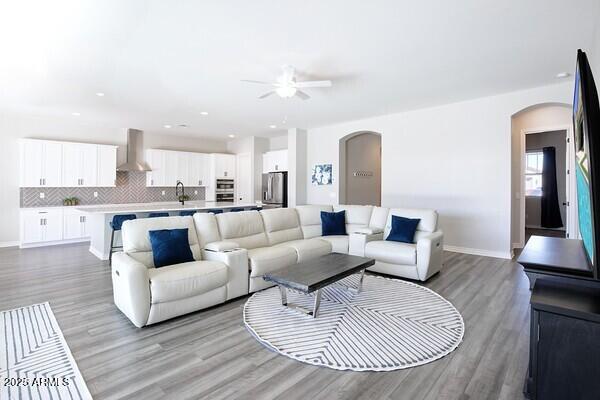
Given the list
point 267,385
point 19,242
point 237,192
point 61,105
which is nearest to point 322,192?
point 237,192

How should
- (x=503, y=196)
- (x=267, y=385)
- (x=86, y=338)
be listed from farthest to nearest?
(x=503, y=196)
(x=86, y=338)
(x=267, y=385)

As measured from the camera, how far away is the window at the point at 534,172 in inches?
351

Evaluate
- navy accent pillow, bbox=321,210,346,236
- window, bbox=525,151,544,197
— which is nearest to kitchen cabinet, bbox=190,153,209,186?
navy accent pillow, bbox=321,210,346,236

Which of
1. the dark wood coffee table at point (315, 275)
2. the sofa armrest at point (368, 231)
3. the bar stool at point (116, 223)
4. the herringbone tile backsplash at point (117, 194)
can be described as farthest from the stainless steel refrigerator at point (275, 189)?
the dark wood coffee table at point (315, 275)

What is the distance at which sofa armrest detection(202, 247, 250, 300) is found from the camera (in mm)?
3438

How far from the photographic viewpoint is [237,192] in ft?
33.1

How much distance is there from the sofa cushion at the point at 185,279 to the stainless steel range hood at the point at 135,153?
5.85 metres

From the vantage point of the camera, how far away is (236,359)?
2346 millimetres

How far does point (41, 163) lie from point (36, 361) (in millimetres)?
6060

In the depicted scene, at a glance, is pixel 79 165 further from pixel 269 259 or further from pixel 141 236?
pixel 269 259

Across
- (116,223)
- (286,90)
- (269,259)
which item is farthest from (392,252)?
(116,223)

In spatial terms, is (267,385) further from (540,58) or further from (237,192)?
(237,192)

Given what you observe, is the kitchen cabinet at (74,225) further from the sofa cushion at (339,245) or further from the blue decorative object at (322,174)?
the sofa cushion at (339,245)

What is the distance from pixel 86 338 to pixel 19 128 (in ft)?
21.5
